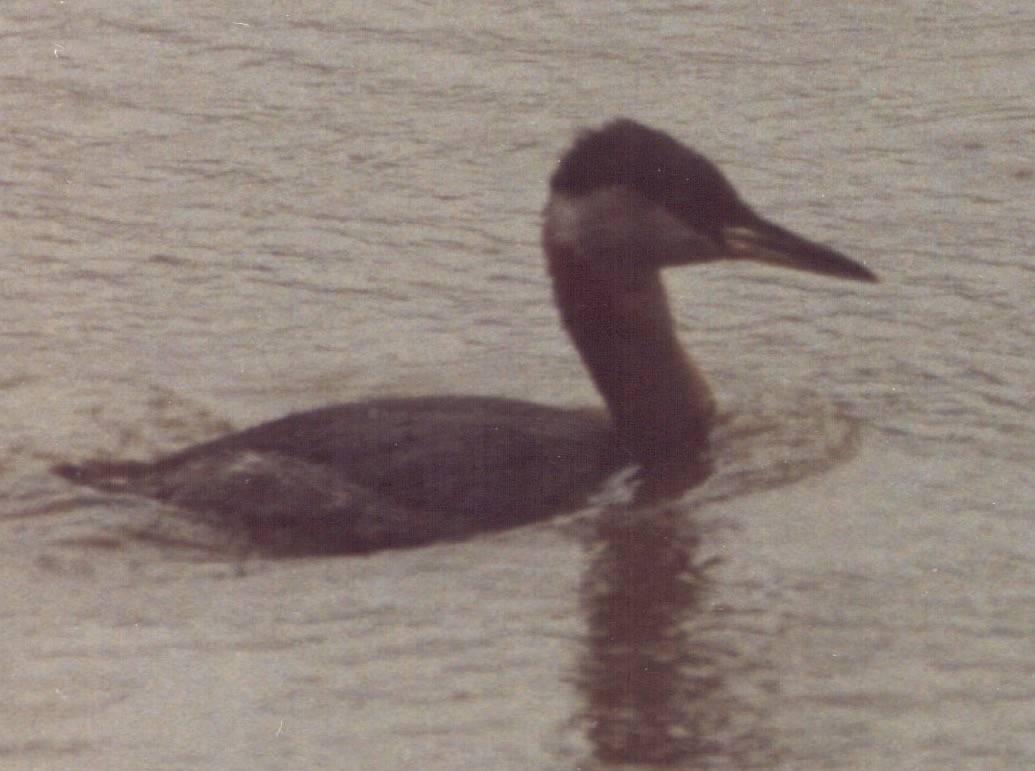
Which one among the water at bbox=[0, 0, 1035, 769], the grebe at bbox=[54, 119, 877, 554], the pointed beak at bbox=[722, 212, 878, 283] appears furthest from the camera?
the pointed beak at bbox=[722, 212, 878, 283]

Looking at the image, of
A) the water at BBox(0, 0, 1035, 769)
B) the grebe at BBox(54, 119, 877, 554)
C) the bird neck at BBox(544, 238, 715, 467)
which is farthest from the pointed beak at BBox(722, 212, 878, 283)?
the water at BBox(0, 0, 1035, 769)

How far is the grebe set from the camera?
7.23 m

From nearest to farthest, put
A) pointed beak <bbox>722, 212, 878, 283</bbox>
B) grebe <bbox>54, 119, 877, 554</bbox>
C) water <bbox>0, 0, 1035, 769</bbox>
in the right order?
water <bbox>0, 0, 1035, 769</bbox>, grebe <bbox>54, 119, 877, 554</bbox>, pointed beak <bbox>722, 212, 878, 283</bbox>

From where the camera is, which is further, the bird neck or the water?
the bird neck

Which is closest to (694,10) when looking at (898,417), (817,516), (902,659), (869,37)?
(869,37)

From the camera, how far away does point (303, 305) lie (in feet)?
30.5

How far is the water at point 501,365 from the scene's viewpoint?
6.15 m

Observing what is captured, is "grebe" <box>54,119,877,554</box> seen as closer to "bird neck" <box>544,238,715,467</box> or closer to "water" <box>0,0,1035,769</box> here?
"bird neck" <box>544,238,715,467</box>

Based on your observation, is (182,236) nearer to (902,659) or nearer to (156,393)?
(156,393)

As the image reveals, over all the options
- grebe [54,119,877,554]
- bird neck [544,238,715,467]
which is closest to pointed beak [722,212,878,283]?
grebe [54,119,877,554]

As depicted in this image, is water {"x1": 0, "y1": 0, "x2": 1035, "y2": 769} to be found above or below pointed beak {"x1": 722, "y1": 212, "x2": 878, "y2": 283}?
below

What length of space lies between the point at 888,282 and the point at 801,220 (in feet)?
2.26

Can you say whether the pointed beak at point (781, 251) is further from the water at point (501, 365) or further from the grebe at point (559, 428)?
the water at point (501, 365)

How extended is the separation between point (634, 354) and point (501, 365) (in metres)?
0.95
